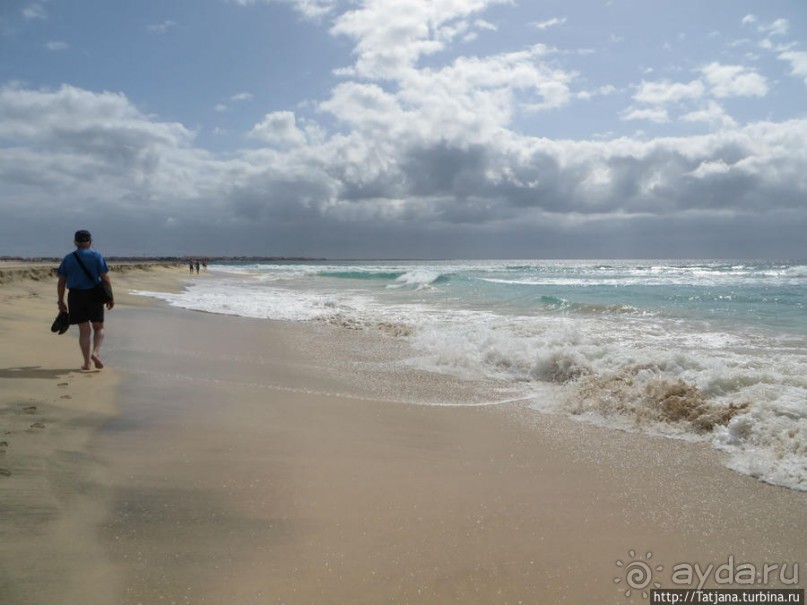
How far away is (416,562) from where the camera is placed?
91.1 inches

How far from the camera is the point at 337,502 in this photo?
2.80 metres

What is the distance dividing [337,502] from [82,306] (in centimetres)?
463

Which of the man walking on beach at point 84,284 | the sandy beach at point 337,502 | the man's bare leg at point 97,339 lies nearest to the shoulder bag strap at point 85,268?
the man walking on beach at point 84,284

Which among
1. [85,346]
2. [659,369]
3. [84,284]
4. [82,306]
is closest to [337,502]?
[85,346]

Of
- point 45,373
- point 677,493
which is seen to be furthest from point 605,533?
point 45,373

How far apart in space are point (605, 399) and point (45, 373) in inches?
237

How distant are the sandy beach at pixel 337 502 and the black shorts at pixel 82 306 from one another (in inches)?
29.1

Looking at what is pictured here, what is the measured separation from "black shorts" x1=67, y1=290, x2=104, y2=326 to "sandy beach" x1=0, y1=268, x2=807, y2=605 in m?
0.74

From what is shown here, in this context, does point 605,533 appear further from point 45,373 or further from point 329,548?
point 45,373

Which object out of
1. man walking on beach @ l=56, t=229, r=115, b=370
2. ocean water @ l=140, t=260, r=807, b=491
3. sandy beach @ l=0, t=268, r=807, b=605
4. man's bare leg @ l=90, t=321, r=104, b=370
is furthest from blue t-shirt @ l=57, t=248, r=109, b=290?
ocean water @ l=140, t=260, r=807, b=491

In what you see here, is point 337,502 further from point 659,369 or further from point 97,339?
point 659,369

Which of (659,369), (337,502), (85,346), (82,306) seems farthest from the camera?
(659,369)

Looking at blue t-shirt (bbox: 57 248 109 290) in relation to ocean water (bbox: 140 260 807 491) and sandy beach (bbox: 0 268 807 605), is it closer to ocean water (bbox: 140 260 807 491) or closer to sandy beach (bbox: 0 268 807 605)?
sandy beach (bbox: 0 268 807 605)

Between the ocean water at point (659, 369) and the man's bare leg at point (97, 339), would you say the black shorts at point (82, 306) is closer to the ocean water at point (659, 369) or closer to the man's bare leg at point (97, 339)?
the man's bare leg at point (97, 339)
